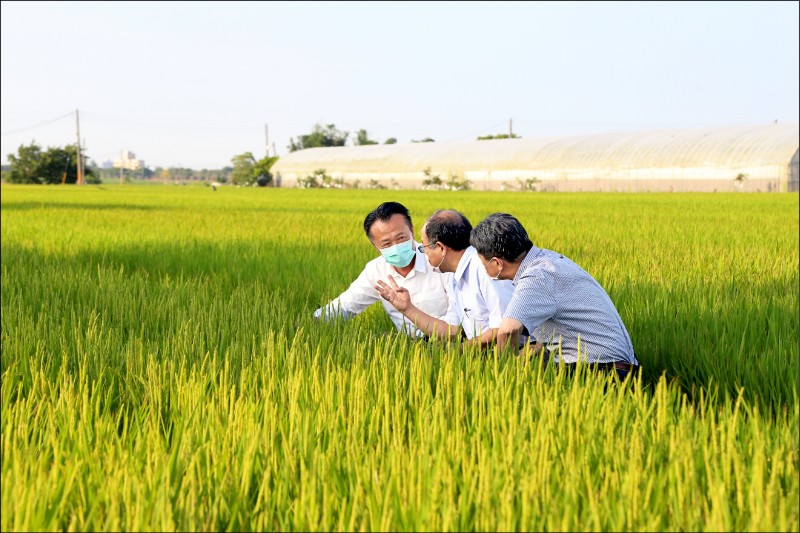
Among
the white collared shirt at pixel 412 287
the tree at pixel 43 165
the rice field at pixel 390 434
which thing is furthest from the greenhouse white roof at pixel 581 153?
the rice field at pixel 390 434

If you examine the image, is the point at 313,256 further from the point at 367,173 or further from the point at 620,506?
the point at 367,173

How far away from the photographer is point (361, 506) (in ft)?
4.49

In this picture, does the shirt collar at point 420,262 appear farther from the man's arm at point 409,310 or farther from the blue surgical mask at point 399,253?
the man's arm at point 409,310

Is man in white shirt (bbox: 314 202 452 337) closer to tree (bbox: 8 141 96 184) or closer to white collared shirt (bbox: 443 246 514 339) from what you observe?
white collared shirt (bbox: 443 246 514 339)

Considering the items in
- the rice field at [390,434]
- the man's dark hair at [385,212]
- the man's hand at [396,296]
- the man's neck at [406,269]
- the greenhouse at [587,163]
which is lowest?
the rice field at [390,434]

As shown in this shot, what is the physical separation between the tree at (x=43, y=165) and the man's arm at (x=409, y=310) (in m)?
50.9

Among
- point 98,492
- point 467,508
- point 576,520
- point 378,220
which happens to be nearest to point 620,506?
point 576,520

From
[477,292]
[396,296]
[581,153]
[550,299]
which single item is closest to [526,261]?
[550,299]

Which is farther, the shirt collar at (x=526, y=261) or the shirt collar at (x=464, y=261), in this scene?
the shirt collar at (x=464, y=261)

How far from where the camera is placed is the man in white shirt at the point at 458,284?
2764 millimetres

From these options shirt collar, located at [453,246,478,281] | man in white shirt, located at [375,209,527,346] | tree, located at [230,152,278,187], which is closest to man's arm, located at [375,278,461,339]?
man in white shirt, located at [375,209,527,346]

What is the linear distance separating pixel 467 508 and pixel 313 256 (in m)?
4.45

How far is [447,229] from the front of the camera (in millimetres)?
2809

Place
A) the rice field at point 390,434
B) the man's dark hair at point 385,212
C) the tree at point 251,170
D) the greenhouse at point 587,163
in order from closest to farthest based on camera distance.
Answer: the rice field at point 390,434 → the man's dark hair at point 385,212 → the greenhouse at point 587,163 → the tree at point 251,170
